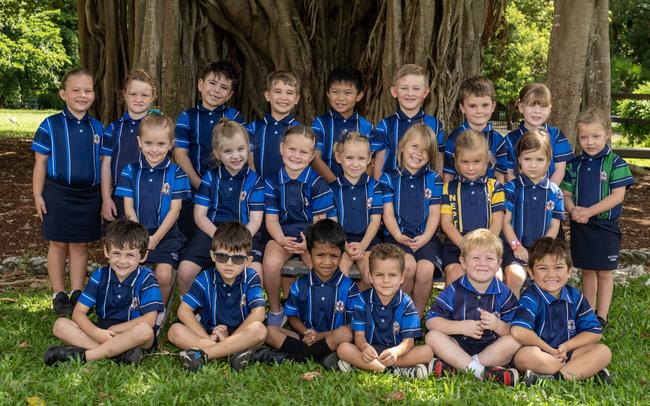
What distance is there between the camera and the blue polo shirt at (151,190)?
4.88m

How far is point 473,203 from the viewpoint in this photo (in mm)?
4816

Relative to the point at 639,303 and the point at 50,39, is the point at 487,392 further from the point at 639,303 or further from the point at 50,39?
the point at 50,39

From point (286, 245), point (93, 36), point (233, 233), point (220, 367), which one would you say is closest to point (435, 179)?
point (286, 245)

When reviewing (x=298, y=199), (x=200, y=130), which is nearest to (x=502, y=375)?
(x=298, y=199)

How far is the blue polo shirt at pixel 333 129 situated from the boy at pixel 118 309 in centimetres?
164

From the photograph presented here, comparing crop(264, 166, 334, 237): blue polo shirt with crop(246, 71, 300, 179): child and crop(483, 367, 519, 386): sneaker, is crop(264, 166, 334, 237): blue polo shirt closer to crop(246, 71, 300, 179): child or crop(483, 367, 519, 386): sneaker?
crop(246, 71, 300, 179): child

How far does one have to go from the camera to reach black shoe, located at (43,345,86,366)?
418 centimetres

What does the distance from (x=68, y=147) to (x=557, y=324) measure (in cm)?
324

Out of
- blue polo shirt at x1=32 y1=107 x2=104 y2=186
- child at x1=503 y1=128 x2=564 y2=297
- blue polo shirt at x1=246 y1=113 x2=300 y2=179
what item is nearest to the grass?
child at x1=503 y1=128 x2=564 y2=297

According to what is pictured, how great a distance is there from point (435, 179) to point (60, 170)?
2438 mm

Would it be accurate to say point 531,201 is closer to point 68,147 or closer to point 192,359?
point 192,359

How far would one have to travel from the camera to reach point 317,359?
4.39 metres

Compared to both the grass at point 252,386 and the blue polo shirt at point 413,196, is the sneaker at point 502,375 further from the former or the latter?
the blue polo shirt at point 413,196

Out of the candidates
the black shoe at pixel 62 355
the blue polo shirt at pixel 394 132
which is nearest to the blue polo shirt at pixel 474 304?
the blue polo shirt at pixel 394 132
